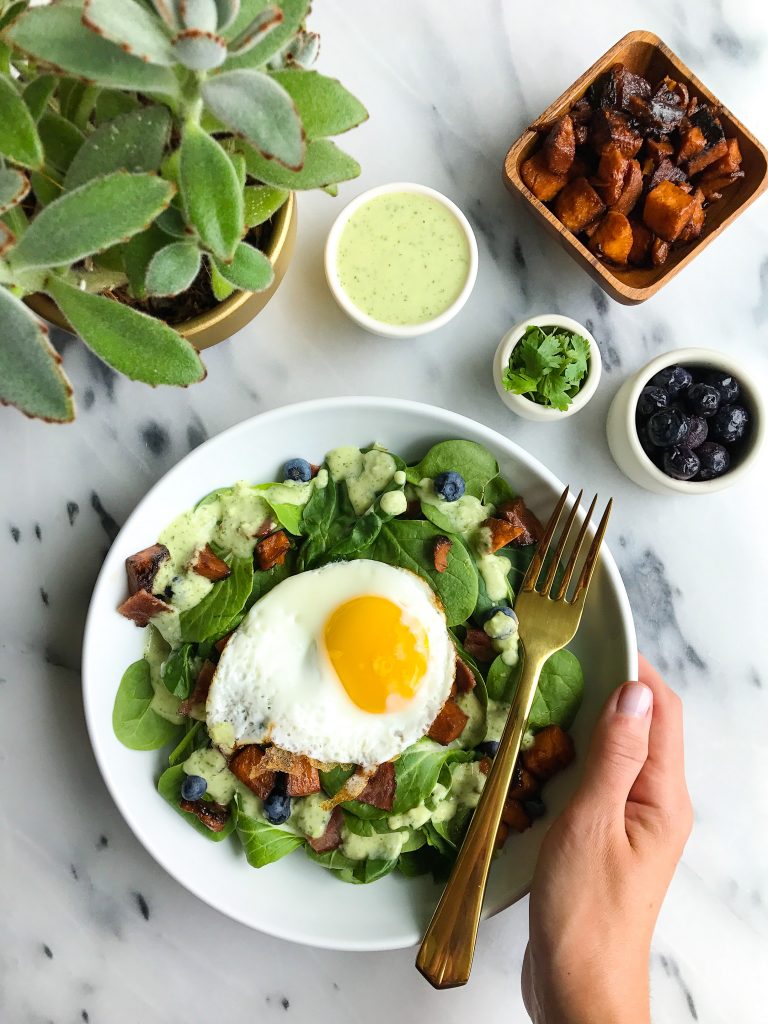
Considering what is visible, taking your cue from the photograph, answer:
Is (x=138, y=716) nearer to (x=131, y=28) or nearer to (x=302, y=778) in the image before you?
(x=302, y=778)

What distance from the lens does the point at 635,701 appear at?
67.9 inches

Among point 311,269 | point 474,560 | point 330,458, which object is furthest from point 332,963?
point 311,269

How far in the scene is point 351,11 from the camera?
202cm

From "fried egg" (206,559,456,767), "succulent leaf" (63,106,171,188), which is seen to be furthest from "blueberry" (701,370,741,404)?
"succulent leaf" (63,106,171,188)

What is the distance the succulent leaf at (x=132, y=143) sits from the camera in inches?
42.0

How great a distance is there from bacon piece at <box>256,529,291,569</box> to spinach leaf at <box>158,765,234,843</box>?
449mm

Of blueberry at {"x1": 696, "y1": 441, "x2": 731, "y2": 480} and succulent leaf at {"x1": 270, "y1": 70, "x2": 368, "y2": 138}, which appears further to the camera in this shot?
blueberry at {"x1": 696, "y1": 441, "x2": 731, "y2": 480}

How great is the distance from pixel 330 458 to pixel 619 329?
0.74m

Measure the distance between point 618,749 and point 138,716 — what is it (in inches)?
37.4

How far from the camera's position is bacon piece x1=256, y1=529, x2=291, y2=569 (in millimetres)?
1842

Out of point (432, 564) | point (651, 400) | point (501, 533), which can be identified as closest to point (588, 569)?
point (501, 533)

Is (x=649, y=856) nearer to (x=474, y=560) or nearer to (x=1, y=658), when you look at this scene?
(x=474, y=560)

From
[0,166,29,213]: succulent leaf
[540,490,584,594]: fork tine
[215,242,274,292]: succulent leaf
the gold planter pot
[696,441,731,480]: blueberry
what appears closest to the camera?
[0,166,29,213]: succulent leaf

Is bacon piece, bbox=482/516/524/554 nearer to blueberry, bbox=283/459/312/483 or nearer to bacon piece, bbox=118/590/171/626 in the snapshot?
blueberry, bbox=283/459/312/483
